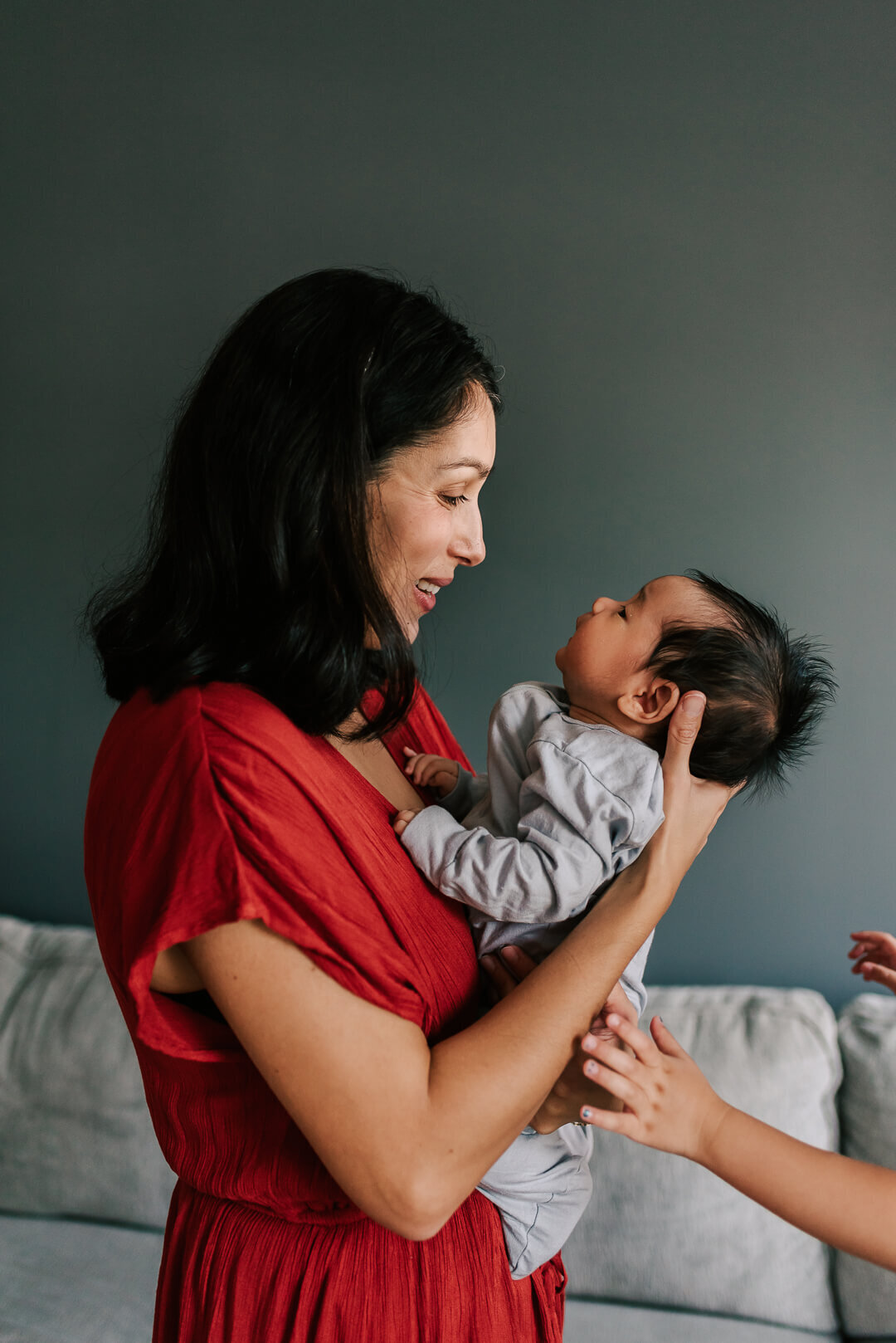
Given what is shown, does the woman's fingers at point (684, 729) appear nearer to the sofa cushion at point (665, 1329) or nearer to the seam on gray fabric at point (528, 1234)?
the seam on gray fabric at point (528, 1234)

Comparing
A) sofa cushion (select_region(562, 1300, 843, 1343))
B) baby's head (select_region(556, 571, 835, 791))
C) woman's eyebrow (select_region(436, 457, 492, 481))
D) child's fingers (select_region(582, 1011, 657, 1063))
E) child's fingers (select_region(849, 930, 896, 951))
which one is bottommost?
sofa cushion (select_region(562, 1300, 843, 1343))

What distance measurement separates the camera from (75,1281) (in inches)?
68.2

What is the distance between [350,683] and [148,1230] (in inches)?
64.7

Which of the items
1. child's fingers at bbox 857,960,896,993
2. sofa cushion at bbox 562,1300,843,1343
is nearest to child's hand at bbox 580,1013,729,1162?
child's fingers at bbox 857,960,896,993

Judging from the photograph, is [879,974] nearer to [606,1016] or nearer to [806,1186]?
[806,1186]

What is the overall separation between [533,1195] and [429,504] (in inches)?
29.2

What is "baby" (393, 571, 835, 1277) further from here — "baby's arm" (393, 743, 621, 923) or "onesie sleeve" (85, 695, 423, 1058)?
"onesie sleeve" (85, 695, 423, 1058)

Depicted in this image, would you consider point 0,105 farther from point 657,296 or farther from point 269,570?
point 269,570

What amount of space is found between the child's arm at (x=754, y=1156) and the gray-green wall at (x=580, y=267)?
86cm

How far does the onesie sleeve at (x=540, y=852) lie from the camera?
0.91 m

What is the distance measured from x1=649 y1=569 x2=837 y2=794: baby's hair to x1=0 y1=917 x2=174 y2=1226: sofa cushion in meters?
1.44

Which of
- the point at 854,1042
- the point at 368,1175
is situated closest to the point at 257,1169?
the point at 368,1175

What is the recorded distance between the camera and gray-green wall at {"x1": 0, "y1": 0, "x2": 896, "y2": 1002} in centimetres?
174

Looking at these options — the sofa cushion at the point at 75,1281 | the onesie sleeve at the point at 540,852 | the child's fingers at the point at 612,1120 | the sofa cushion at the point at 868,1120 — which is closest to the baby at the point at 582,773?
the onesie sleeve at the point at 540,852
